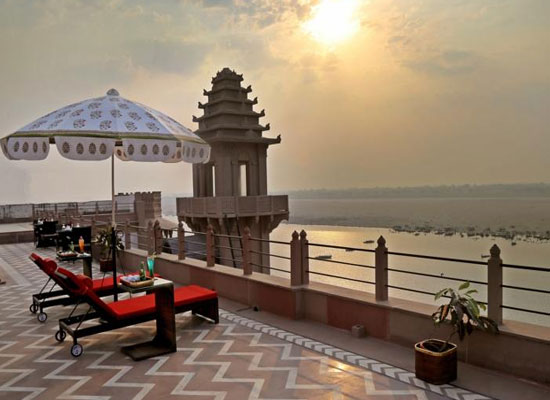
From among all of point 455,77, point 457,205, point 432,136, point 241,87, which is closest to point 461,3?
point 455,77

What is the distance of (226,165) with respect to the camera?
61.2 ft

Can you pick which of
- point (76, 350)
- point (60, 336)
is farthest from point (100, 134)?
point (60, 336)

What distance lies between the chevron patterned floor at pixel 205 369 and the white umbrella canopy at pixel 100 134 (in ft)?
7.20

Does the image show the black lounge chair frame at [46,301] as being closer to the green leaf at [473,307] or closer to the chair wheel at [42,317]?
the chair wheel at [42,317]

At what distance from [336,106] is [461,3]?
13.6 meters

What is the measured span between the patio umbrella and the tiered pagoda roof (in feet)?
43.1

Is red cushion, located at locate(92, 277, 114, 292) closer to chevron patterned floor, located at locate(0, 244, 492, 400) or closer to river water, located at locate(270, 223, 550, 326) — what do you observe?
chevron patterned floor, located at locate(0, 244, 492, 400)

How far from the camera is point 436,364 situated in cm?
375

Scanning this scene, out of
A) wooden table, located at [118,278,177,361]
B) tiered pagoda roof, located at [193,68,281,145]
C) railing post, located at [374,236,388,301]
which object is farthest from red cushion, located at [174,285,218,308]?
tiered pagoda roof, located at [193,68,281,145]

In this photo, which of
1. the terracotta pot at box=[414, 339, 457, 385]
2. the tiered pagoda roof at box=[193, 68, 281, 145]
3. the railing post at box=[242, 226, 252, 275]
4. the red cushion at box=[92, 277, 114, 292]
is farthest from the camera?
the tiered pagoda roof at box=[193, 68, 281, 145]

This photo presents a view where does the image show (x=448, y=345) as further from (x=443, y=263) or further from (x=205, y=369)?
(x=443, y=263)

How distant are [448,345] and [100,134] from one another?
4.15 meters

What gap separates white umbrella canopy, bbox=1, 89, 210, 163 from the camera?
183 inches

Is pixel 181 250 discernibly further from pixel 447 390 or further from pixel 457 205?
pixel 457 205
